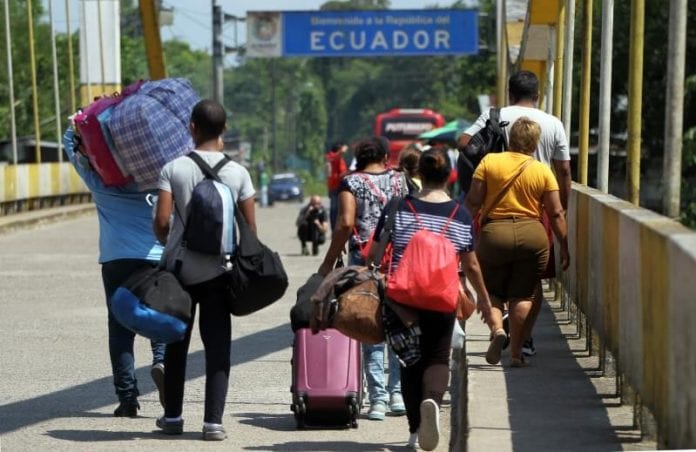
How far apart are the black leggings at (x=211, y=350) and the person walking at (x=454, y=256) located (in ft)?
2.86

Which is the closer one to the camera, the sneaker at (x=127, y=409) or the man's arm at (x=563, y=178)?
the sneaker at (x=127, y=409)

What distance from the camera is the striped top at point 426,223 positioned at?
330 inches

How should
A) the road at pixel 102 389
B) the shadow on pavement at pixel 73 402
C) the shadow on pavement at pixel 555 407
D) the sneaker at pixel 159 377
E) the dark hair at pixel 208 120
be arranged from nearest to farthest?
the shadow on pavement at pixel 555 407, the dark hair at pixel 208 120, the road at pixel 102 389, the sneaker at pixel 159 377, the shadow on pavement at pixel 73 402

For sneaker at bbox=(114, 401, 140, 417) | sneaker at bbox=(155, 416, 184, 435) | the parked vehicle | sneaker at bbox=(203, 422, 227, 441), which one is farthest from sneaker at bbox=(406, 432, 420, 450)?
the parked vehicle

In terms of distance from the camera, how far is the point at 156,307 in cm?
859

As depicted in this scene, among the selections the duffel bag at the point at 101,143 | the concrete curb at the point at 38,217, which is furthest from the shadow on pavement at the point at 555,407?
the concrete curb at the point at 38,217

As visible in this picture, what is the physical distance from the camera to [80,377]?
1145cm

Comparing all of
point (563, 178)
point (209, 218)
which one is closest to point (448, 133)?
point (563, 178)

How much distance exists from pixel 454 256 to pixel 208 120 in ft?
4.59

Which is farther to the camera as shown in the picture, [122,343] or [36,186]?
[36,186]

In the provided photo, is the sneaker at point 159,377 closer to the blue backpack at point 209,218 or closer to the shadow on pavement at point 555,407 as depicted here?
the blue backpack at point 209,218

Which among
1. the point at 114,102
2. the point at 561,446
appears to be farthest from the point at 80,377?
the point at 561,446

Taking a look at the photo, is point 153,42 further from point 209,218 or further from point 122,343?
point 209,218

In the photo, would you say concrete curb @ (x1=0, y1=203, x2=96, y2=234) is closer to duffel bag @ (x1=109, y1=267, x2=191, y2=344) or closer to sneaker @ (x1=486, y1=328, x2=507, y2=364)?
sneaker @ (x1=486, y1=328, x2=507, y2=364)
